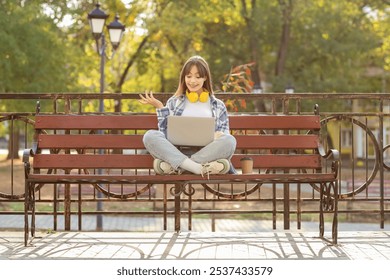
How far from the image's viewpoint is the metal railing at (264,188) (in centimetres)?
773

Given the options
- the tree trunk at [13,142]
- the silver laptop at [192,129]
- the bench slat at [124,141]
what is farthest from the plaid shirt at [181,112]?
the tree trunk at [13,142]

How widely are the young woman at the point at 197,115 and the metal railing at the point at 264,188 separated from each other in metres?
0.92

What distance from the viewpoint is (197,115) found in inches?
262

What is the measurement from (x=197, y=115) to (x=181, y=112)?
0.50 ft

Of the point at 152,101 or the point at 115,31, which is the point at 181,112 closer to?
the point at 152,101

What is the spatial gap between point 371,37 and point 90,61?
53.3ft

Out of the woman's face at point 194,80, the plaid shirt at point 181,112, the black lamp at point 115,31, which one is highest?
the black lamp at point 115,31

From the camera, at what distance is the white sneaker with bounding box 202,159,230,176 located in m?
6.25

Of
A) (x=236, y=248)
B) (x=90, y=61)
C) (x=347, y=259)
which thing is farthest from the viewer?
(x=90, y=61)

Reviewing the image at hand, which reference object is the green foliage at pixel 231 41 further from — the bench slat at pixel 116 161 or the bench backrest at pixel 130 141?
the bench slat at pixel 116 161

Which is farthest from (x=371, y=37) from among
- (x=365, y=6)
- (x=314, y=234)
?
(x=314, y=234)

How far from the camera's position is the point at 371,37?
131ft

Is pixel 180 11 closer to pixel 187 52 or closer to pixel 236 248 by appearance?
pixel 187 52

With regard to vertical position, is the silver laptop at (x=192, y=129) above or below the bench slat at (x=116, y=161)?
above
